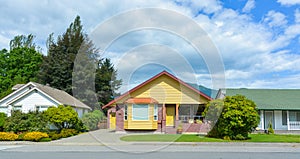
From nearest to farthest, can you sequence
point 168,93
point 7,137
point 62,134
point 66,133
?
point 7,137 < point 62,134 < point 66,133 < point 168,93

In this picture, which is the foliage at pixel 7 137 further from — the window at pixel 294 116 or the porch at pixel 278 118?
the window at pixel 294 116

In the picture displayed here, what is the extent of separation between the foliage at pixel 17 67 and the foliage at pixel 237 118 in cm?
4198

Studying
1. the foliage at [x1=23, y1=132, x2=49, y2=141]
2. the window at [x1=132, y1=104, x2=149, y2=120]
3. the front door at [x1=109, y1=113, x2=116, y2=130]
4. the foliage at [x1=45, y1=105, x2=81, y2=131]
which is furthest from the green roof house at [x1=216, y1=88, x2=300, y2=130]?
the foliage at [x1=23, y1=132, x2=49, y2=141]

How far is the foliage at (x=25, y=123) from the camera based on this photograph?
2353 centimetres

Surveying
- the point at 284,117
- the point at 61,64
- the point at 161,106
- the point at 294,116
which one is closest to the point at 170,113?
the point at 161,106

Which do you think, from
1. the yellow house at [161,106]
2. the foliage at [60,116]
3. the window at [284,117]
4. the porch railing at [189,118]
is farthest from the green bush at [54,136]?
the window at [284,117]

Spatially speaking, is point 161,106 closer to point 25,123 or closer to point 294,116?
point 25,123

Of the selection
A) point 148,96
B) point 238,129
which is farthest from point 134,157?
point 148,96

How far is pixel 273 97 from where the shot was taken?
32625mm

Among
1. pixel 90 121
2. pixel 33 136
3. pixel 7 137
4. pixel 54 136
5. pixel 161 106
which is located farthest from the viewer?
pixel 90 121

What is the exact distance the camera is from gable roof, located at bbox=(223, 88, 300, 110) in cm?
3016

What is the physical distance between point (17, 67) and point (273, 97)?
145 feet

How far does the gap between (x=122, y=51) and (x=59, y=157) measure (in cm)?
850

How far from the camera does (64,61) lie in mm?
50031
